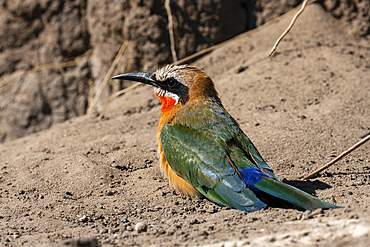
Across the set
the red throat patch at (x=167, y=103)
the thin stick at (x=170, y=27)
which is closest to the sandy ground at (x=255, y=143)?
the thin stick at (x=170, y=27)

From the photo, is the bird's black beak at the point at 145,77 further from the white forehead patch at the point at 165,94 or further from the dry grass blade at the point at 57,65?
the dry grass blade at the point at 57,65

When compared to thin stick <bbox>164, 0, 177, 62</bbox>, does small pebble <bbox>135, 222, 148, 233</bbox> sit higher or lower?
lower

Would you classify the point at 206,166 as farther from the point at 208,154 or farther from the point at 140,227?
the point at 140,227

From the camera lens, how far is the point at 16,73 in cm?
676

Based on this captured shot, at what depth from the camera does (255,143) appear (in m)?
3.89

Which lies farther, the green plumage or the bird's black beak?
the bird's black beak

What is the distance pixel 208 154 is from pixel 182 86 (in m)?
0.79

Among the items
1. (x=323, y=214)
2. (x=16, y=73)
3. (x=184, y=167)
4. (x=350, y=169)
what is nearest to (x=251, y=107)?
(x=350, y=169)

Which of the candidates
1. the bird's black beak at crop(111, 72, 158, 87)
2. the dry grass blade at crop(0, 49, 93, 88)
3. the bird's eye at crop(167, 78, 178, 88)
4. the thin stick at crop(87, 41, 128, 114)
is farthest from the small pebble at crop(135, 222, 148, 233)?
the dry grass blade at crop(0, 49, 93, 88)

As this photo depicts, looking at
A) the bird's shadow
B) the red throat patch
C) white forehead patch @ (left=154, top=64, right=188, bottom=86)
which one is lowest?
the bird's shadow

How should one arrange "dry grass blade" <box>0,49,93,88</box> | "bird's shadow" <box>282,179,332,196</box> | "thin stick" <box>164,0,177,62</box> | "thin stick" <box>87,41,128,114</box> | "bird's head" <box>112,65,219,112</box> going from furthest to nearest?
"dry grass blade" <box>0,49,93,88</box> < "thin stick" <box>87,41,128,114</box> < "thin stick" <box>164,0,177,62</box> < "bird's head" <box>112,65,219,112</box> < "bird's shadow" <box>282,179,332,196</box>

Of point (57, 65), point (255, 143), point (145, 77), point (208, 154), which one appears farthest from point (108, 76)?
point (208, 154)

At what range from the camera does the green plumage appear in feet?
8.98

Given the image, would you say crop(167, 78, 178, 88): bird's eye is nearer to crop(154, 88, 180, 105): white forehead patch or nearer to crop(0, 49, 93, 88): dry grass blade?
crop(154, 88, 180, 105): white forehead patch
